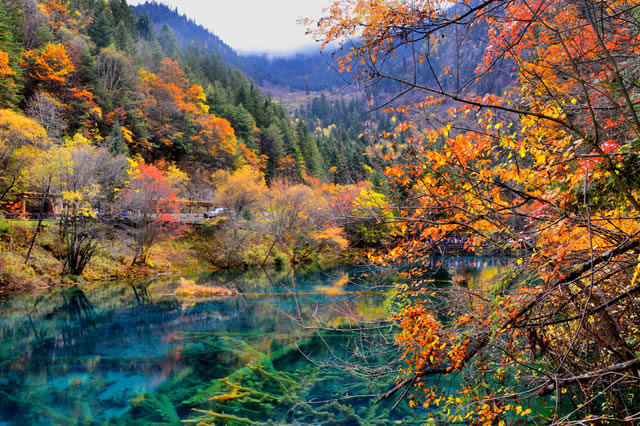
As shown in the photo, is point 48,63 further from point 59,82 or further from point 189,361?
point 189,361

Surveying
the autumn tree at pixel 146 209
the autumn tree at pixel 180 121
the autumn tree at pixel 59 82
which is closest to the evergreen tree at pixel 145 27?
the autumn tree at pixel 180 121

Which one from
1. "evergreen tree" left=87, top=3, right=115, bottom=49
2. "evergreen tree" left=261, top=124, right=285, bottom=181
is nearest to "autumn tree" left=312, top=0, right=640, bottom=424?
"evergreen tree" left=87, top=3, right=115, bottom=49

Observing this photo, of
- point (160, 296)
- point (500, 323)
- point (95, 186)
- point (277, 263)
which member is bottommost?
point (277, 263)

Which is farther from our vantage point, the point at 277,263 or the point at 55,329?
the point at 277,263

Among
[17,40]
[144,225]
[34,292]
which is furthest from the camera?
[17,40]

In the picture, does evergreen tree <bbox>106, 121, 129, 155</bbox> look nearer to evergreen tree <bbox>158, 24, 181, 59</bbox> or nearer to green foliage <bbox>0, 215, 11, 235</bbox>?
green foliage <bbox>0, 215, 11, 235</bbox>

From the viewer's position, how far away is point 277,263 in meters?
29.2

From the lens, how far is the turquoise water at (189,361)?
21.2 feet

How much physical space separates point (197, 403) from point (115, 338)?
573 centimetres

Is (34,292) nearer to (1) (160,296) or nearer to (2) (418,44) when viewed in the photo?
(1) (160,296)

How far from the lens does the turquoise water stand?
6.47 meters

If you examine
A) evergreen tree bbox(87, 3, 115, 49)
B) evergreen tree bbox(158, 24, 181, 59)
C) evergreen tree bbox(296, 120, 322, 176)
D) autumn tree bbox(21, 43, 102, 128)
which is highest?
evergreen tree bbox(158, 24, 181, 59)

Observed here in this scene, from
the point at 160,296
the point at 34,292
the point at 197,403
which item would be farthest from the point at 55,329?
the point at 197,403

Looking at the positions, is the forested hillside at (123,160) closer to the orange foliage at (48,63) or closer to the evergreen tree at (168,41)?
the orange foliage at (48,63)
